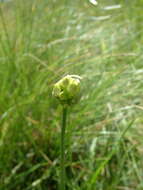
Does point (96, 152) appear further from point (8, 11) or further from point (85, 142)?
point (8, 11)

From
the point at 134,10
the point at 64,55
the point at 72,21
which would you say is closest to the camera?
the point at 64,55

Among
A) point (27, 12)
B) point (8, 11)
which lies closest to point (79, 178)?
point (27, 12)

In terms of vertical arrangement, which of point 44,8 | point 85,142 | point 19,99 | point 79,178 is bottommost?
point 79,178

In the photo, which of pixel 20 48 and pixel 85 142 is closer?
pixel 85 142

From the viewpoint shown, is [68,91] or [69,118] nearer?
[68,91]

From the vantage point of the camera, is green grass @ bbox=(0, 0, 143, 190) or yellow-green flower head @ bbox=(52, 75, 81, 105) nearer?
yellow-green flower head @ bbox=(52, 75, 81, 105)

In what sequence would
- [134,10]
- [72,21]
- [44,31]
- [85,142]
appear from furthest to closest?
[134,10] → [72,21] → [44,31] → [85,142]

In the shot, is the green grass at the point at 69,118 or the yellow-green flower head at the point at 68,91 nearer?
the yellow-green flower head at the point at 68,91

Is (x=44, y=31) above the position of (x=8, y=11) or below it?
below
